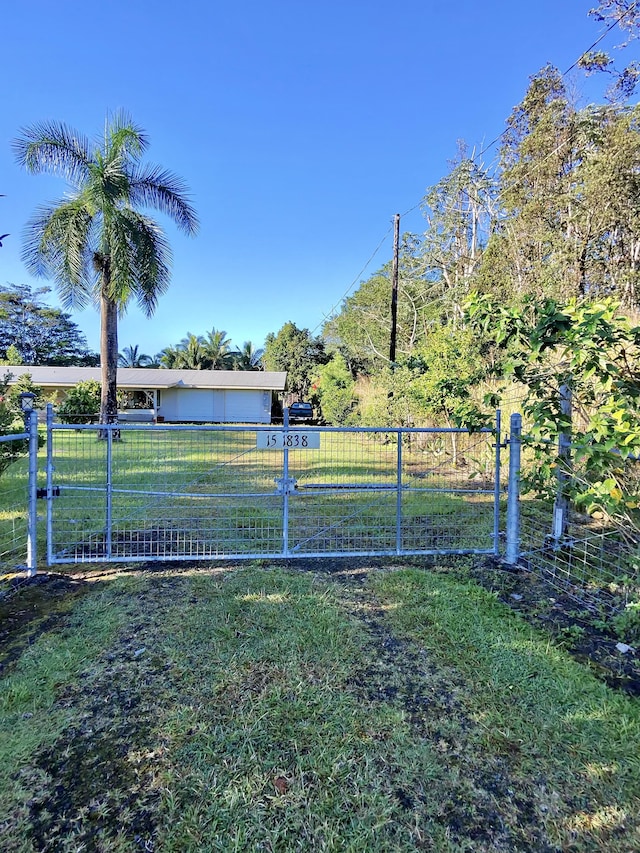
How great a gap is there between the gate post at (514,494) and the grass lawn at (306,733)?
107cm

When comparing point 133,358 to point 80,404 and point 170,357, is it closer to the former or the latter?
point 170,357

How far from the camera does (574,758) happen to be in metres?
1.86

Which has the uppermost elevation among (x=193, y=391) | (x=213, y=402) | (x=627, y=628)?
(x=193, y=391)

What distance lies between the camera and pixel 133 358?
44031 millimetres

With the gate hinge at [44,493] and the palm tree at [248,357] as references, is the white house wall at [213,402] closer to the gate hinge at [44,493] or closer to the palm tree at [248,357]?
the palm tree at [248,357]

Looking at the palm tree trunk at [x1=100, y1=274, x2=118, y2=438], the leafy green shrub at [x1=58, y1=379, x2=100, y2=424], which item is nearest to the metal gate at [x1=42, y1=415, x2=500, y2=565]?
the palm tree trunk at [x1=100, y1=274, x2=118, y2=438]

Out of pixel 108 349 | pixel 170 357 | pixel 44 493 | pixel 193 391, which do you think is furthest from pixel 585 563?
pixel 170 357

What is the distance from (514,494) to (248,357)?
1608 inches

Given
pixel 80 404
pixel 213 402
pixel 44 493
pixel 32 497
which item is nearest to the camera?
pixel 32 497

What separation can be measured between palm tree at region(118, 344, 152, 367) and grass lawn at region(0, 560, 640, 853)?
44.9m

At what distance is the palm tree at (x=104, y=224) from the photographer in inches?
499

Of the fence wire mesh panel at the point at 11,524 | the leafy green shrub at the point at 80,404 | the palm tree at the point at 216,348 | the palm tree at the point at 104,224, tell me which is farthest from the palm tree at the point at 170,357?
Result: the fence wire mesh panel at the point at 11,524

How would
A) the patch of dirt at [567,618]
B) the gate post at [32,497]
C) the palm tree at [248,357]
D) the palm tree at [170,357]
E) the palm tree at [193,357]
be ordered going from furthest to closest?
the palm tree at [248,357] < the palm tree at [170,357] < the palm tree at [193,357] < the gate post at [32,497] < the patch of dirt at [567,618]

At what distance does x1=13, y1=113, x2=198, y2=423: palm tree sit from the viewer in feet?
41.6
